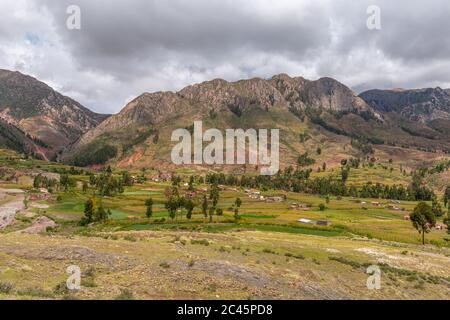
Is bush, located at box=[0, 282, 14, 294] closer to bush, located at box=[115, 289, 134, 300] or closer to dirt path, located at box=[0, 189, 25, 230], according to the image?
bush, located at box=[115, 289, 134, 300]

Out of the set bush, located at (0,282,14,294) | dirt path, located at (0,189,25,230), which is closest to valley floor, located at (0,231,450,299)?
bush, located at (0,282,14,294)

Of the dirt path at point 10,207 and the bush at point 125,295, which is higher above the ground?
the bush at point 125,295

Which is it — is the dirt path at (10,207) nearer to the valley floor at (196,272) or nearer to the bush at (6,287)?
the valley floor at (196,272)

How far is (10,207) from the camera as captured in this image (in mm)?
132000

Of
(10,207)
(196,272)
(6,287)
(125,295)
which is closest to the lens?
(6,287)

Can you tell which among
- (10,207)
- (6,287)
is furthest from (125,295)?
(10,207)

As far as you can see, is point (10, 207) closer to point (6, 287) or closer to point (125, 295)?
point (6, 287)

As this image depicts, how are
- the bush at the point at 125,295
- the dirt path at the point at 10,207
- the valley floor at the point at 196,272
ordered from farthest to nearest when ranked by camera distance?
the dirt path at the point at 10,207 < the valley floor at the point at 196,272 < the bush at the point at 125,295

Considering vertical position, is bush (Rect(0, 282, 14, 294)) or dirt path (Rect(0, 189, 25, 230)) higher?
bush (Rect(0, 282, 14, 294))

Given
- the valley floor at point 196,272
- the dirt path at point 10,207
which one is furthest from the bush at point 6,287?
the dirt path at point 10,207

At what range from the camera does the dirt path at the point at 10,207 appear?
104 metres

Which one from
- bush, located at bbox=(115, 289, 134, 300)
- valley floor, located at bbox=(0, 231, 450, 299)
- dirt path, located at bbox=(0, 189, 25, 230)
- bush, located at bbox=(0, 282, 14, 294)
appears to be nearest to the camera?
bush, located at bbox=(0, 282, 14, 294)

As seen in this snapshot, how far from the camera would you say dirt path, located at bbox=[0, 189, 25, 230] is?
103512 mm
